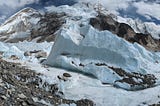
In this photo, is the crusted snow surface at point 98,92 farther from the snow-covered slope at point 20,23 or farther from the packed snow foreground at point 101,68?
the snow-covered slope at point 20,23

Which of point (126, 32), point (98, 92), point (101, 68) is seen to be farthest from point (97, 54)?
point (126, 32)

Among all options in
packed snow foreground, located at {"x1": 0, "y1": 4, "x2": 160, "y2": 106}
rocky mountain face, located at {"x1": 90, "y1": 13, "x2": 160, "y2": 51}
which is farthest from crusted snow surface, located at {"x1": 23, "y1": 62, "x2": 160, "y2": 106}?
rocky mountain face, located at {"x1": 90, "y1": 13, "x2": 160, "y2": 51}

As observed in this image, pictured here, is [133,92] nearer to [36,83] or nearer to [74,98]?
[74,98]

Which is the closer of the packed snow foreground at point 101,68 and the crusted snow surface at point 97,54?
the packed snow foreground at point 101,68

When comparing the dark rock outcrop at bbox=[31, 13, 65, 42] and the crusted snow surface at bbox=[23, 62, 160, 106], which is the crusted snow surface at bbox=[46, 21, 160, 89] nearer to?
the crusted snow surface at bbox=[23, 62, 160, 106]

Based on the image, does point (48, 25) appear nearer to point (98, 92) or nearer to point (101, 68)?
point (101, 68)

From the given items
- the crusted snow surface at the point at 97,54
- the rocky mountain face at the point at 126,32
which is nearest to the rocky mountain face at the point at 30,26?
the rocky mountain face at the point at 126,32
